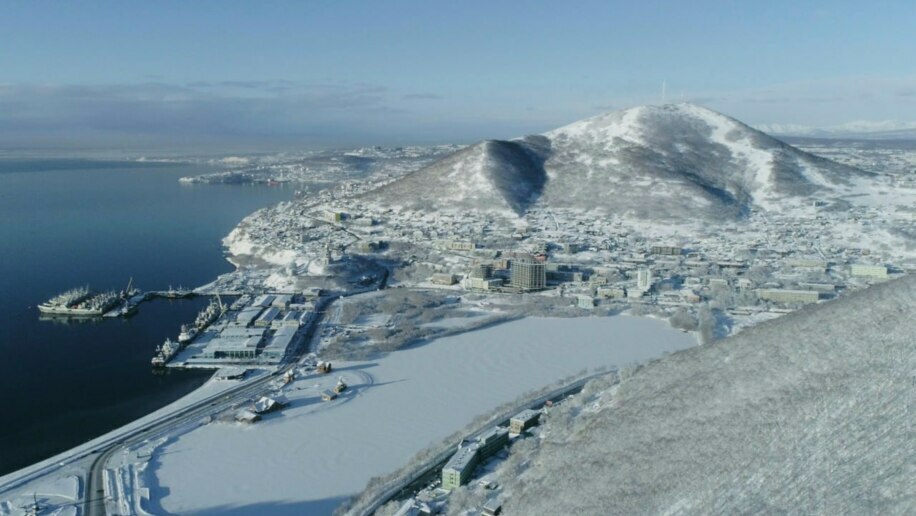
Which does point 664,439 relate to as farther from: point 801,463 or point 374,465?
point 374,465

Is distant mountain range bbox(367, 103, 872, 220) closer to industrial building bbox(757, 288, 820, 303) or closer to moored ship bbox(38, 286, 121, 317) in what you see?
industrial building bbox(757, 288, 820, 303)

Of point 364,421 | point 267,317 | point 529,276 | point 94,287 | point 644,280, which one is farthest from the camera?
point 529,276

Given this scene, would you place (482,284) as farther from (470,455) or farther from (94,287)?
(470,455)

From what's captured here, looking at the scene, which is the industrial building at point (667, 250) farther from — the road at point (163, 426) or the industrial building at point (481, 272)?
the road at point (163, 426)

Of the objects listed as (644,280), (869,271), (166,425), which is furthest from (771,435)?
(869,271)

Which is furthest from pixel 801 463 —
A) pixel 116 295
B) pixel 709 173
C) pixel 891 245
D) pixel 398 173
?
pixel 398 173
